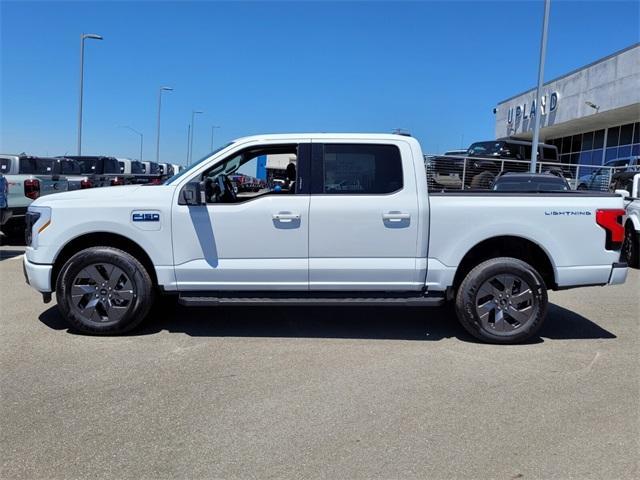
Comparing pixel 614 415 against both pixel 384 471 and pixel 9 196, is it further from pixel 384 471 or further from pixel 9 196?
pixel 9 196

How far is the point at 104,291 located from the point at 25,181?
23.8 feet

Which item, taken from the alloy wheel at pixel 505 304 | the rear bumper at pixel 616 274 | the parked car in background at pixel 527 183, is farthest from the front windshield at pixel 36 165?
the rear bumper at pixel 616 274

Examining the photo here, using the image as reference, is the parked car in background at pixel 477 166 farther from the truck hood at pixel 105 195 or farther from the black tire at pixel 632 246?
the truck hood at pixel 105 195

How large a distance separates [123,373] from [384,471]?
7.87 ft

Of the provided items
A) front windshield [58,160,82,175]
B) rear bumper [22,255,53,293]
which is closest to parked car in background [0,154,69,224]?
front windshield [58,160,82,175]

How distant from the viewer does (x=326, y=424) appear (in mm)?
3746

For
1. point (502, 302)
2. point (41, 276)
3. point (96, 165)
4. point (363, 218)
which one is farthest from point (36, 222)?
point (96, 165)

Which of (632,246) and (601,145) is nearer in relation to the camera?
(632,246)

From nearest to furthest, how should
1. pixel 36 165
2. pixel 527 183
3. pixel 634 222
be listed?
pixel 634 222, pixel 527 183, pixel 36 165

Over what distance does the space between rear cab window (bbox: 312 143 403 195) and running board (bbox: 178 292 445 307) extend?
101 cm

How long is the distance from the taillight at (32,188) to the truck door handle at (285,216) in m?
8.18

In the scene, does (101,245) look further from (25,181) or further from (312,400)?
(25,181)

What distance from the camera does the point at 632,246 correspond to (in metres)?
10.6

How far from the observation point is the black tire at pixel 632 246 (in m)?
10.5
